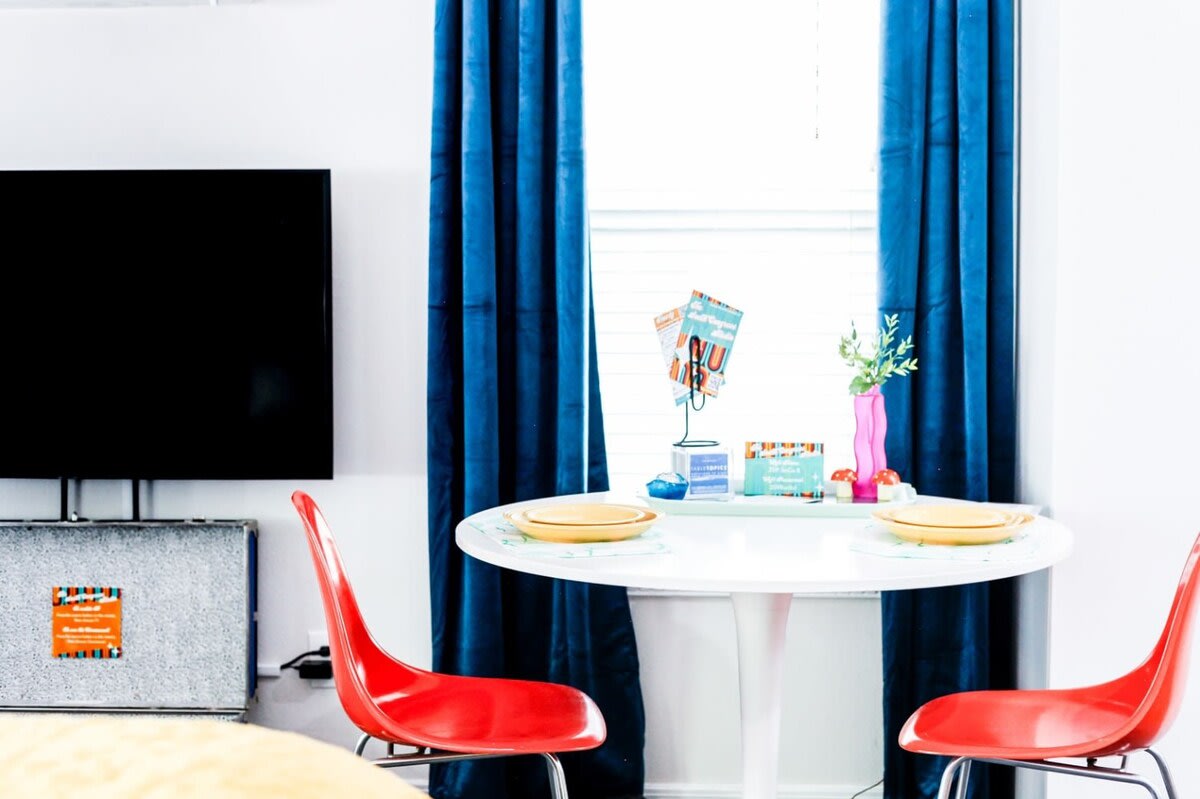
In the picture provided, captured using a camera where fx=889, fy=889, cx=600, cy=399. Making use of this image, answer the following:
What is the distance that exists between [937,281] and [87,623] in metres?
2.34

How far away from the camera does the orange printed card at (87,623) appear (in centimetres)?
231

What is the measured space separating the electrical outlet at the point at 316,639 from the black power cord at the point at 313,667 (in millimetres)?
24

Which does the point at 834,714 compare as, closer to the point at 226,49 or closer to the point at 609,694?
the point at 609,694

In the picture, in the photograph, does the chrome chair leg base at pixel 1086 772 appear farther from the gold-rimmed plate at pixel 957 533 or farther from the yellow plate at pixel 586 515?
the yellow plate at pixel 586 515

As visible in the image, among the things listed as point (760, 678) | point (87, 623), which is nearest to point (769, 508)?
point (760, 678)

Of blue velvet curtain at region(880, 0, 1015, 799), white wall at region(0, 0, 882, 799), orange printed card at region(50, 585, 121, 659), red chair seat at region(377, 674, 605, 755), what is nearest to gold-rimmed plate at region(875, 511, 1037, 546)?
red chair seat at region(377, 674, 605, 755)

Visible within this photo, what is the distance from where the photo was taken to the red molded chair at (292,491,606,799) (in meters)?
1.44

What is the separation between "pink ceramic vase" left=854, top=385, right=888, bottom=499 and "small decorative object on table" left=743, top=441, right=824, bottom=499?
0.28ft

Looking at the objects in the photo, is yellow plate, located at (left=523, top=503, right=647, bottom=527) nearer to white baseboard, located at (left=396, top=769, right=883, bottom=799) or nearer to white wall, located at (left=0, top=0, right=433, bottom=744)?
white wall, located at (left=0, top=0, right=433, bottom=744)

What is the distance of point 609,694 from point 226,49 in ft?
6.46

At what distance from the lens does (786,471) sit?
1.94 meters

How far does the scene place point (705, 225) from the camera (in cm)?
243

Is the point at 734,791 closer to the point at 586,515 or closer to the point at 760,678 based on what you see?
the point at 760,678

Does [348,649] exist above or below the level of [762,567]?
below
